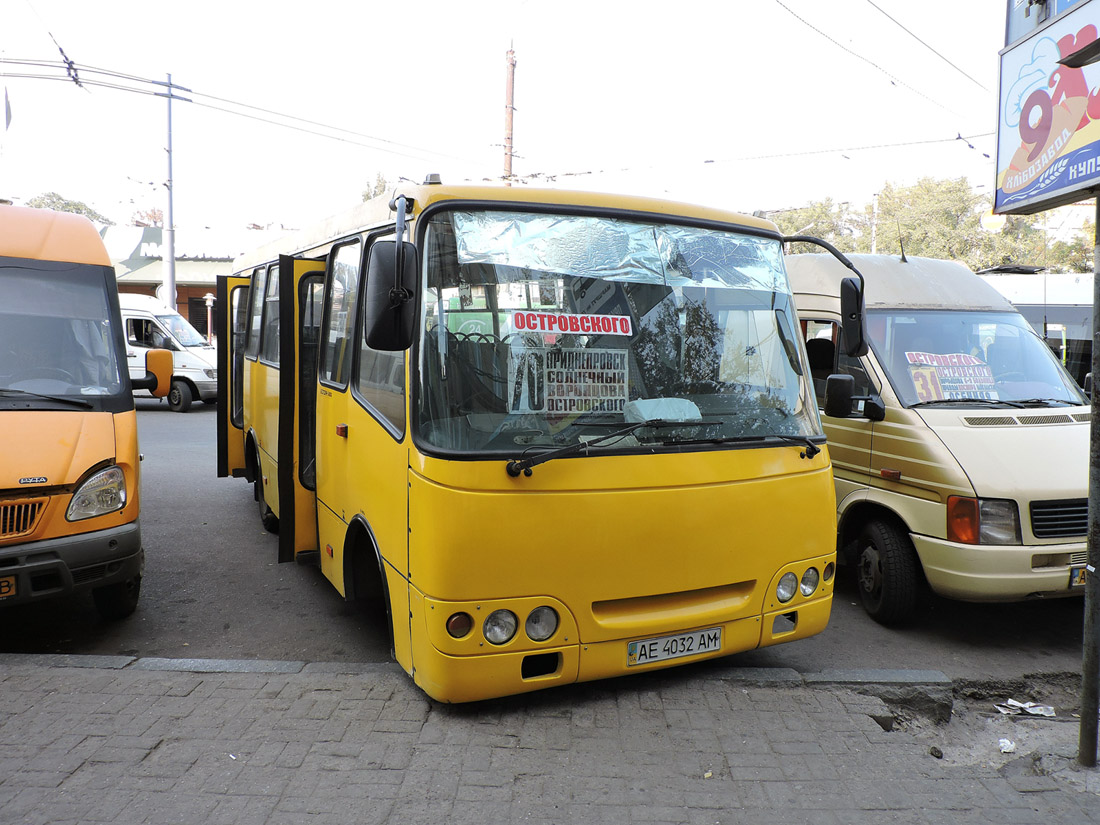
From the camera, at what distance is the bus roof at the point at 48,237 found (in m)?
5.53

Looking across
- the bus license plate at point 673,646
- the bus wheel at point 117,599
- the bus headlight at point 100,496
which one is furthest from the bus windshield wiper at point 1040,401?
the bus wheel at point 117,599

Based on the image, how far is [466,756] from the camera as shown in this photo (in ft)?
11.5

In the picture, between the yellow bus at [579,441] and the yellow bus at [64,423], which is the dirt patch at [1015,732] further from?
the yellow bus at [64,423]

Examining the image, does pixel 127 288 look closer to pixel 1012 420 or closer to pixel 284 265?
pixel 284 265

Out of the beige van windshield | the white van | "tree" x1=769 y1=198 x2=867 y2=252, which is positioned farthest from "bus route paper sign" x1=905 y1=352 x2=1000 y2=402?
"tree" x1=769 y1=198 x2=867 y2=252

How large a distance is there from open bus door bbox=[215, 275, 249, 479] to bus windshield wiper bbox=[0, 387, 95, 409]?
140 inches

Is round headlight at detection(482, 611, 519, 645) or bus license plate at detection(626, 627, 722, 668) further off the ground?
round headlight at detection(482, 611, 519, 645)

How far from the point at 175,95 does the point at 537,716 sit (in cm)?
2238

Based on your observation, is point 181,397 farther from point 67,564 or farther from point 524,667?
point 524,667

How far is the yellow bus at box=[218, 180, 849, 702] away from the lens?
3602 mm

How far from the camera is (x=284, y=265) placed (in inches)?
219

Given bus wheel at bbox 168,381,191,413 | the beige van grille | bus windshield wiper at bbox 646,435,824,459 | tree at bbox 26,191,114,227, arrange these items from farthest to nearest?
tree at bbox 26,191,114,227 < bus wheel at bbox 168,381,191,413 < the beige van grille < bus windshield wiper at bbox 646,435,824,459

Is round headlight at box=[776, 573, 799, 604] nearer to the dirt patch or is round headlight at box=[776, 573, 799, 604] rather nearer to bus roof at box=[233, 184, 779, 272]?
the dirt patch

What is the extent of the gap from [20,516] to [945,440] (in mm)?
5396
